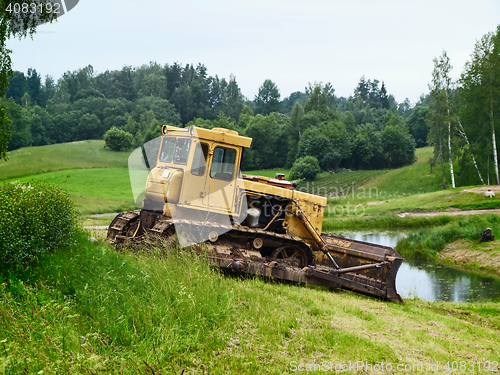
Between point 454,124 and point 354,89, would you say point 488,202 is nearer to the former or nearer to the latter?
point 454,124

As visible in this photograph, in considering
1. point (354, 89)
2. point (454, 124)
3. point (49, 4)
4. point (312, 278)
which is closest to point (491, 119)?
point (454, 124)

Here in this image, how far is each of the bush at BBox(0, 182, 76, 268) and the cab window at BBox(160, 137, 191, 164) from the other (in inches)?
119

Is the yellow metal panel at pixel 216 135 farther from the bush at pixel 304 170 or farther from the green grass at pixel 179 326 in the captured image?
the bush at pixel 304 170

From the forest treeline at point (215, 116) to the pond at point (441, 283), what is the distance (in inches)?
1450

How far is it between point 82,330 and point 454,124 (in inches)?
1938

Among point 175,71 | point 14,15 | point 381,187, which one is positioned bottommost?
point 381,187

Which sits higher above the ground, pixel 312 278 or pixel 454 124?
pixel 454 124

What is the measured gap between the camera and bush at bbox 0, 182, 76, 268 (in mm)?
6012

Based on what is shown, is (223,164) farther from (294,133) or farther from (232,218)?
(294,133)

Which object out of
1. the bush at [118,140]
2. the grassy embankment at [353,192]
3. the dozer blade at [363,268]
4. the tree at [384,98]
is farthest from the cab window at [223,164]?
the tree at [384,98]

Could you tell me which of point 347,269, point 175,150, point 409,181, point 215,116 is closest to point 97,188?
point 175,150

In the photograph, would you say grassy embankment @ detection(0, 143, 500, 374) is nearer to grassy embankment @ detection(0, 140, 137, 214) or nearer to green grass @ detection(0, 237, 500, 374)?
green grass @ detection(0, 237, 500, 374)

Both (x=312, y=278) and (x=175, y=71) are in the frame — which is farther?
(x=175, y=71)

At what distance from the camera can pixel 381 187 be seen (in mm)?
56312
